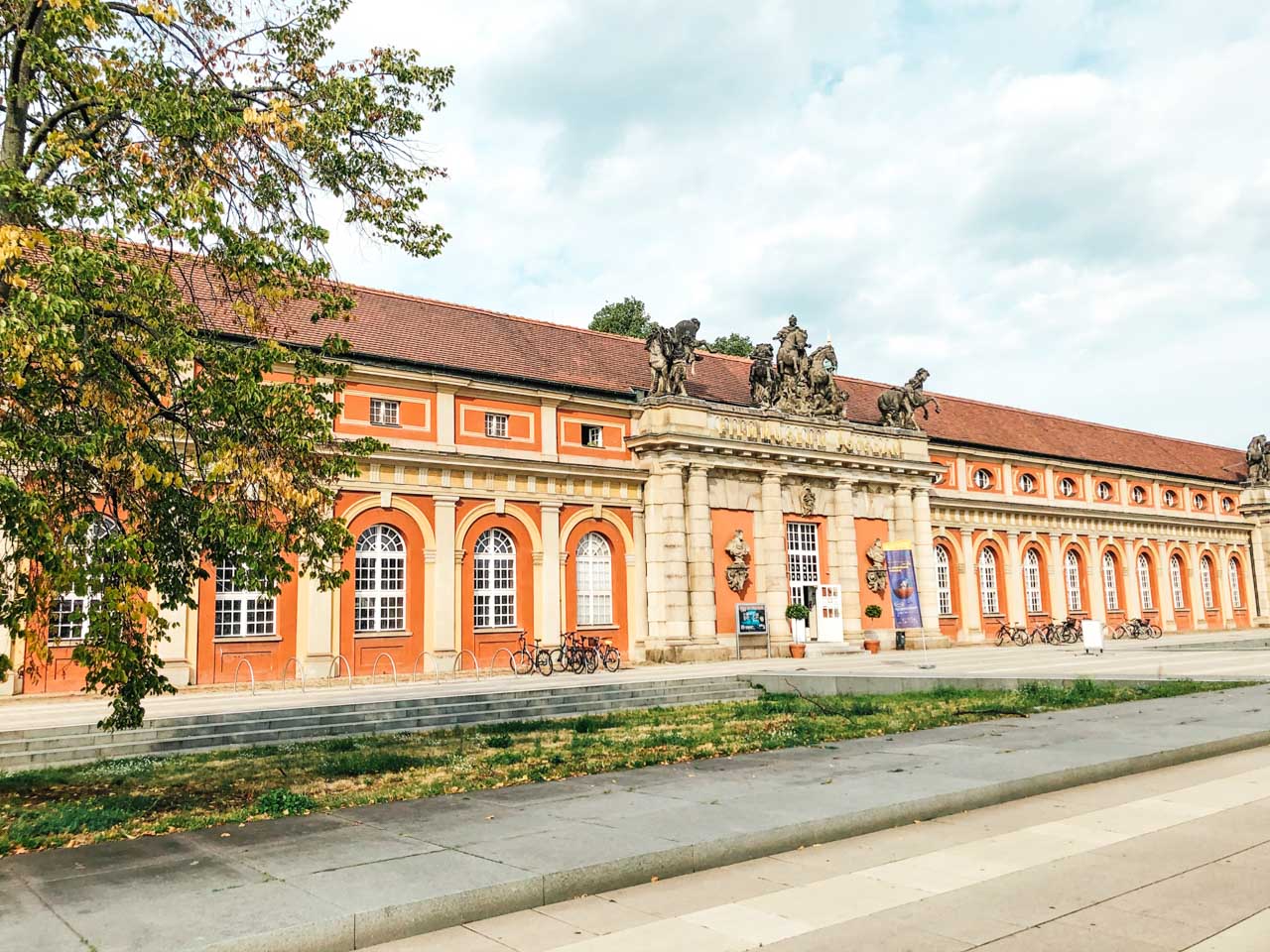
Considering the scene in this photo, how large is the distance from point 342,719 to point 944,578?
3255cm

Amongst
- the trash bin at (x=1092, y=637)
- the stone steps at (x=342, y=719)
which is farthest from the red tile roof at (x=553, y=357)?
the trash bin at (x=1092, y=637)

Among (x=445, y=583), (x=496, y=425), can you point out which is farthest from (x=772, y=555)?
(x=445, y=583)

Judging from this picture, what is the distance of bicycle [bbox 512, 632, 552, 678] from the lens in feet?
93.5

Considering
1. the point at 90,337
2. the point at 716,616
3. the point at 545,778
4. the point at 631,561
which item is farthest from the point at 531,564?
the point at 90,337

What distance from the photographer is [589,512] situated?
32.2 metres

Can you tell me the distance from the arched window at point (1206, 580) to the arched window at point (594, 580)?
4023 centimetres

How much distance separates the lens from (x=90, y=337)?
30.5 ft

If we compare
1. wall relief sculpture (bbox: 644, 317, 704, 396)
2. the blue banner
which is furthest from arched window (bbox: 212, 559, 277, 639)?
the blue banner

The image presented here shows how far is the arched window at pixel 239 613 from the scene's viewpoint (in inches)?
993

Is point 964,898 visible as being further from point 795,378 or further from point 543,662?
point 795,378

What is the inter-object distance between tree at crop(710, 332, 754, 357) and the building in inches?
586

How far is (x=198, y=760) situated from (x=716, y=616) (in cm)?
2137

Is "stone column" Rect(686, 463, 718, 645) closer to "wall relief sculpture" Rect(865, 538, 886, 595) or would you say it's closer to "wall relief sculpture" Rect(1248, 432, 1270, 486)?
"wall relief sculpture" Rect(865, 538, 886, 595)

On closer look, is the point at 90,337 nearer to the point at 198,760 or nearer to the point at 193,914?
the point at 193,914
